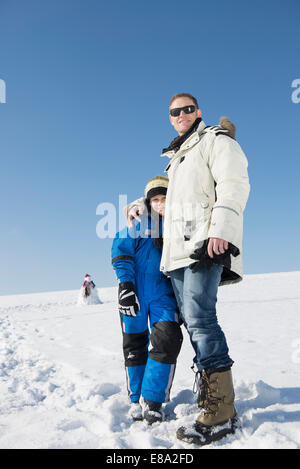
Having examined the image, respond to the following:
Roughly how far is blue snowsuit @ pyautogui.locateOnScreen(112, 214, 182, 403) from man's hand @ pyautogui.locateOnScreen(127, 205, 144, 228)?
0.05 m

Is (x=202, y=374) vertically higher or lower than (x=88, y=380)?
higher

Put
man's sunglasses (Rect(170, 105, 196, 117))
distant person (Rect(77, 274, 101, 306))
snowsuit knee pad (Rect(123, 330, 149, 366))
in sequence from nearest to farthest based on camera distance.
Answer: man's sunglasses (Rect(170, 105, 196, 117)), snowsuit knee pad (Rect(123, 330, 149, 366)), distant person (Rect(77, 274, 101, 306))

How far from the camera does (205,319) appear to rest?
2.15 meters

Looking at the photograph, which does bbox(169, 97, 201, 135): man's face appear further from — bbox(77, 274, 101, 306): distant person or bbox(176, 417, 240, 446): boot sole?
bbox(77, 274, 101, 306): distant person

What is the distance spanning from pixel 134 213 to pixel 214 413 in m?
1.67

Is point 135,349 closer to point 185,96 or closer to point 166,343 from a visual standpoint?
point 166,343

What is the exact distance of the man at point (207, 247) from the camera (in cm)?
206

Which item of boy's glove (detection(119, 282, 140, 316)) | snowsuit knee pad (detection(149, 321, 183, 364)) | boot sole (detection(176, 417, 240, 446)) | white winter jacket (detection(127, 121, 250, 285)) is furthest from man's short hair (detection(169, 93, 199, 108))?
boot sole (detection(176, 417, 240, 446))

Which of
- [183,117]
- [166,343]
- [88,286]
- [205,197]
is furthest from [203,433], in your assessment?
[88,286]

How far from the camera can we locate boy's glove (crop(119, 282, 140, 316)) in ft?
8.67

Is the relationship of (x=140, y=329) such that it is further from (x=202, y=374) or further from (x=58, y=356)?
(x=58, y=356)
